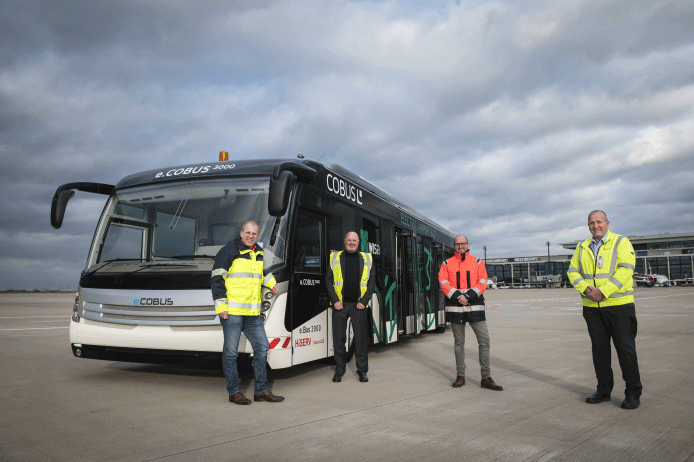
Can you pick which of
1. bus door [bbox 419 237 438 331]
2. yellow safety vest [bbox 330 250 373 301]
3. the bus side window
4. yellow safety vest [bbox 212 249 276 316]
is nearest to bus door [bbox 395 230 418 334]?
bus door [bbox 419 237 438 331]

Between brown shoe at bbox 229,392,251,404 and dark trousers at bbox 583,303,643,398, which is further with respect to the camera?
brown shoe at bbox 229,392,251,404

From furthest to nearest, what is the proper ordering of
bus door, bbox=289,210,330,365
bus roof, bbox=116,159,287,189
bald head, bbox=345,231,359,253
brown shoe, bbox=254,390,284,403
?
bald head, bbox=345,231,359,253 → bus roof, bbox=116,159,287,189 → bus door, bbox=289,210,330,365 → brown shoe, bbox=254,390,284,403

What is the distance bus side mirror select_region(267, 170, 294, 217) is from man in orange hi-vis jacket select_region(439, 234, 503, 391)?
224 cm

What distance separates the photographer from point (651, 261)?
10644cm

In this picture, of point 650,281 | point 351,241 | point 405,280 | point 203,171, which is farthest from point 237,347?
point 650,281

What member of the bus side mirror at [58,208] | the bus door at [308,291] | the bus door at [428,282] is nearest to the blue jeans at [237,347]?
the bus door at [308,291]

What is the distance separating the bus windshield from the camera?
21.2ft

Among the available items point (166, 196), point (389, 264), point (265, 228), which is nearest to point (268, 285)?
point (265, 228)

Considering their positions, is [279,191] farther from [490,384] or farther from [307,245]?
[490,384]

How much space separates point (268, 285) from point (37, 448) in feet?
8.52

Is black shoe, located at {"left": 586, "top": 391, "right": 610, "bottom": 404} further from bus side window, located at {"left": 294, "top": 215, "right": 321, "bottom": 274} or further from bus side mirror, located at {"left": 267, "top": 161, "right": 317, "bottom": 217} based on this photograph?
bus side mirror, located at {"left": 267, "top": 161, "right": 317, "bottom": 217}

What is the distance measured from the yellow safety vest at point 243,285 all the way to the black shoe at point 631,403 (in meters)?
3.87

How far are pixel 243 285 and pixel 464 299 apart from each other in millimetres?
2712

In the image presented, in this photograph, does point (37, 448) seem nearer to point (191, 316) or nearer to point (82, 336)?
point (191, 316)
